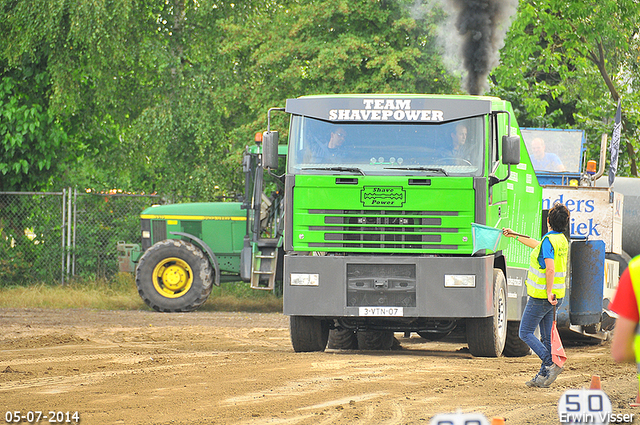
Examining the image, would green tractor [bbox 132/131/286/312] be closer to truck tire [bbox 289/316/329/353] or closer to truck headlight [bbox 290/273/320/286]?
truck tire [bbox 289/316/329/353]

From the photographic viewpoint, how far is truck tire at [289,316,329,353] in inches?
446

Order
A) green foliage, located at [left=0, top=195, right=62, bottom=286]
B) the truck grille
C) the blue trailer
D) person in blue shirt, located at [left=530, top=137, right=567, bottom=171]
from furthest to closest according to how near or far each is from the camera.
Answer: green foliage, located at [left=0, top=195, right=62, bottom=286] < person in blue shirt, located at [left=530, top=137, right=567, bottom=171] < the blue trailer < the truck grille

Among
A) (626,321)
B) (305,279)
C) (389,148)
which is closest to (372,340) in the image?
(305,279)

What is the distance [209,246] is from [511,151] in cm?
914

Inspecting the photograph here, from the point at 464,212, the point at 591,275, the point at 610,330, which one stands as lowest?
the point at 610,330

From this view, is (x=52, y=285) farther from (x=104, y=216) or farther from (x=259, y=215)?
(x=259, y=215)

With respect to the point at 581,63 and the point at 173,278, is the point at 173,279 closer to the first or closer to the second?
the point at 173,278

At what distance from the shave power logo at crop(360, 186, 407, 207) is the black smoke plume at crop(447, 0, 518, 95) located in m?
9.61

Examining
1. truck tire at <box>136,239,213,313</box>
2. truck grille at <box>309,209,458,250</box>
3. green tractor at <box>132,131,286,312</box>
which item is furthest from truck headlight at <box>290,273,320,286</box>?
truck tire at <box>136,239,213,313</box>

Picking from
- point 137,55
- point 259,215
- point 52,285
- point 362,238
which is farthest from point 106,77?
point 362,238

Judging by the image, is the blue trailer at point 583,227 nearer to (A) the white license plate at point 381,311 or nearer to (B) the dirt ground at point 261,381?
(B) the dirt ground at point 261,381

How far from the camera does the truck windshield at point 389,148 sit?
1054 cm

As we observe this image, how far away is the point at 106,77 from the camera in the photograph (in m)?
21.9

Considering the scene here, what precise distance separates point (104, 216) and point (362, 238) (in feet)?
38.7
